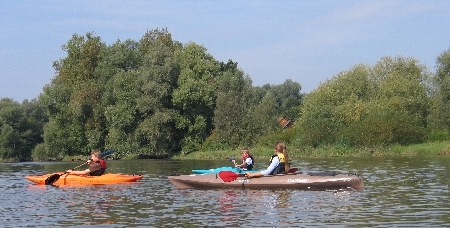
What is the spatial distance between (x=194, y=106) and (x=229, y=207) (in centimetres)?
3988

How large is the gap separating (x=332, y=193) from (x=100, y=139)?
1657 inches

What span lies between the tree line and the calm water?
2650 centimetres

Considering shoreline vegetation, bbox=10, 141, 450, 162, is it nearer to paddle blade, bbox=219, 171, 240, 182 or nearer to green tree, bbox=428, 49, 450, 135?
green tree, bbox=428, 49, 450, 135

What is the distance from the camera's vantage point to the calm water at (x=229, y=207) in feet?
40.2

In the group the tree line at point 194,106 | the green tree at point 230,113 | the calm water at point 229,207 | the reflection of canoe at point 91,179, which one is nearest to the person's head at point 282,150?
the calm water at point 229,207

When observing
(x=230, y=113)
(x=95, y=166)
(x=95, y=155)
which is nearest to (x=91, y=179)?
(x=95, y=166)

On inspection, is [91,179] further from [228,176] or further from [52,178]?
[228,176]

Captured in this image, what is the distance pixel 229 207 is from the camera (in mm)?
14602

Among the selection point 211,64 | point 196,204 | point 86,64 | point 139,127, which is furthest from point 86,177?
point 86,64

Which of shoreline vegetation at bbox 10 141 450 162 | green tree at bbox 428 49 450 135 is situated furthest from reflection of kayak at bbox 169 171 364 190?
green tree at bbox 428 49 450 135

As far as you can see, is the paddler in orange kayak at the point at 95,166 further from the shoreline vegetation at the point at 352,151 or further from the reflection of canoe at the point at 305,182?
the shoreline vegetation at the point at 352,151

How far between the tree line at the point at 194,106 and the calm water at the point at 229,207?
26505mm

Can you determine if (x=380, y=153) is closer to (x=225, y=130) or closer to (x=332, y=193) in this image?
(x=225, y=130)

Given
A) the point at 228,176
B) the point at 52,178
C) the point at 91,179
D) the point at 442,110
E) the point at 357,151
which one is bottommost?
the point at 228,176
